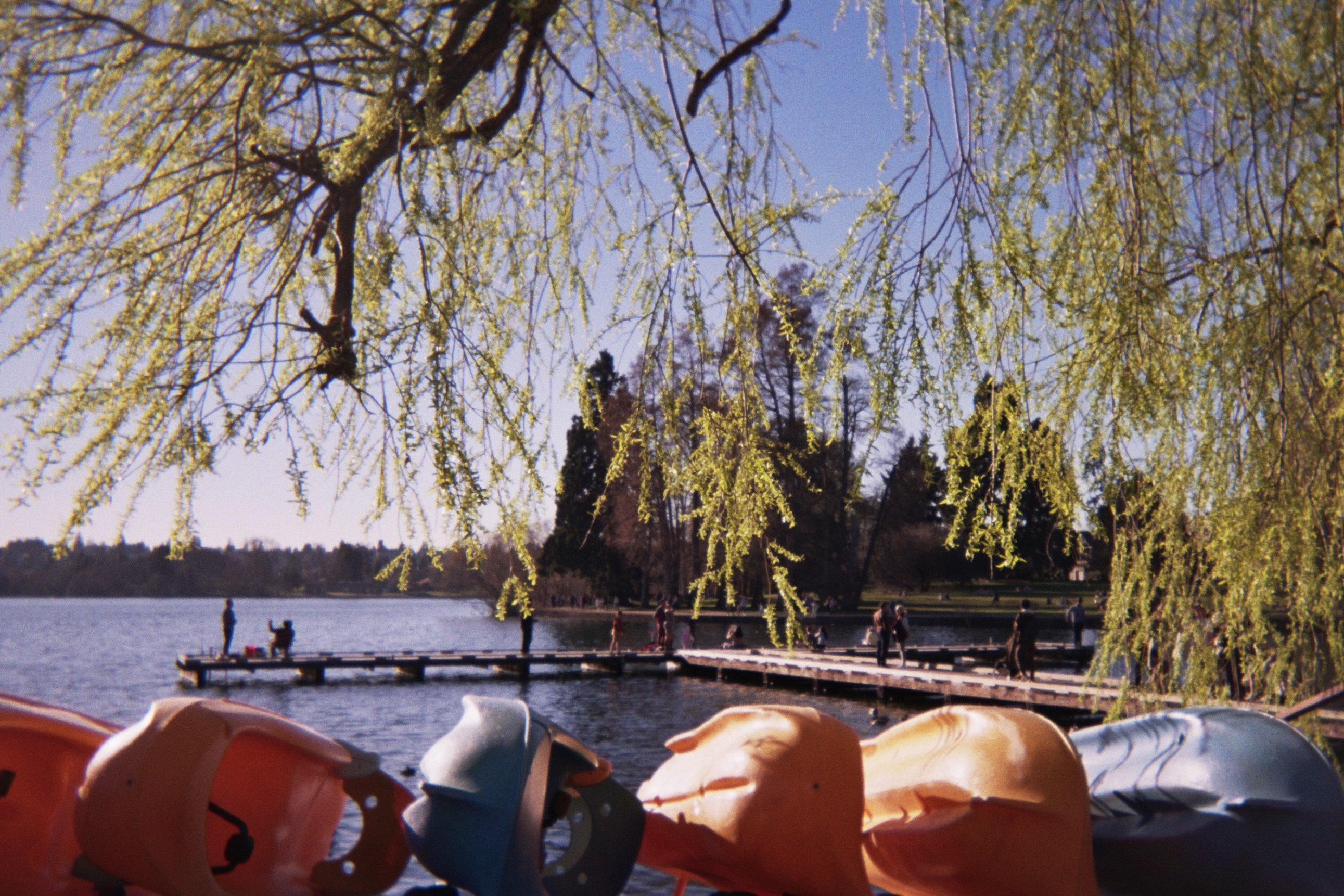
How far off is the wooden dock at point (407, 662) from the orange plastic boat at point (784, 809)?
22910mm

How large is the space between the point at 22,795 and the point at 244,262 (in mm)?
2878

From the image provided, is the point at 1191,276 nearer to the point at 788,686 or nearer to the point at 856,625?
the point at 788,686

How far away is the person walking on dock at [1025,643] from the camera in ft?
71.2

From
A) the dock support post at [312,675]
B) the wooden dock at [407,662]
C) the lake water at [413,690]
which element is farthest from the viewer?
the dock support post at [312,675]

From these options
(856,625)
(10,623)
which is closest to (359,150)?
(856,625)

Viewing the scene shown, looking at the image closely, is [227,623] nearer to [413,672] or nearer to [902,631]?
[413,672]

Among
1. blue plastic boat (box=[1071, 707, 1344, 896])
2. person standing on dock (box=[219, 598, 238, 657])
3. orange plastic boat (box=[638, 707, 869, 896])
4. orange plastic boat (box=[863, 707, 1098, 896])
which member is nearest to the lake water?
person standing on dock (box=[219, 598, 238, 657])

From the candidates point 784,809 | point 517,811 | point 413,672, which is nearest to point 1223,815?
point 784,809

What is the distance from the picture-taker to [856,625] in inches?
1884

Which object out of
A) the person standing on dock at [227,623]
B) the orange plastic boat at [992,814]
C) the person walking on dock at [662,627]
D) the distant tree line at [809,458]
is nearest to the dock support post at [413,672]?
the person standing on dock at [227,623]

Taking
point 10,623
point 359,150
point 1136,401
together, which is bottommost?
point 10,623

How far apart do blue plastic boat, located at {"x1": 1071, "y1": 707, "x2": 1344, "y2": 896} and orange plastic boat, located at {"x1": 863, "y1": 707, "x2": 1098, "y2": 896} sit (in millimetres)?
270

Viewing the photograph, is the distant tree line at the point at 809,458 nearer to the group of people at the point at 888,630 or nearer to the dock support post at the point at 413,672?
the group of people at the point at 888,630

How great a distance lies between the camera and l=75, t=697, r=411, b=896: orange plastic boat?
498cm
